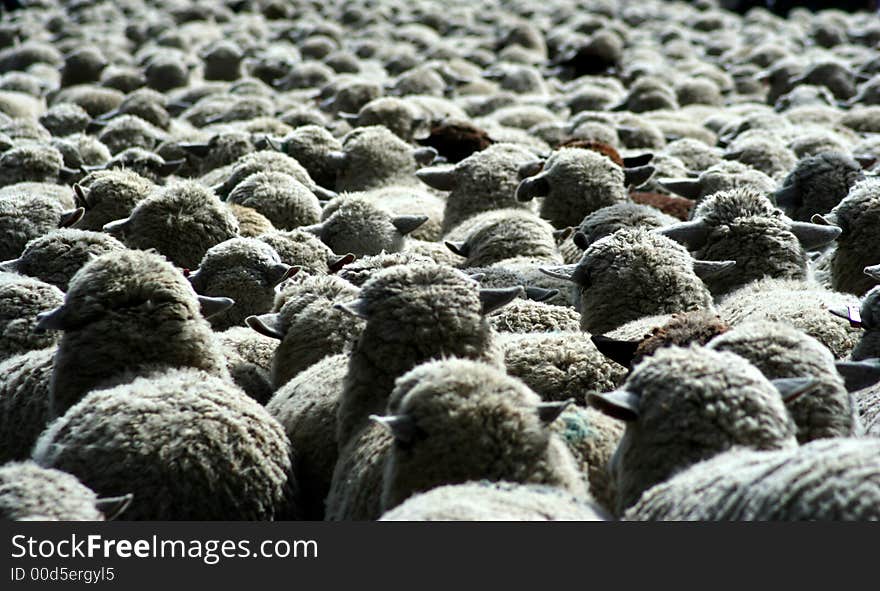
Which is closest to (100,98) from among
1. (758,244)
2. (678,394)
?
(758,244)

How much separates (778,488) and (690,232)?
333 cm

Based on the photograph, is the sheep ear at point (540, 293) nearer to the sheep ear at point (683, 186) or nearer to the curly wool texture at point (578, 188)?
the curly wool texture at point (578, 188)

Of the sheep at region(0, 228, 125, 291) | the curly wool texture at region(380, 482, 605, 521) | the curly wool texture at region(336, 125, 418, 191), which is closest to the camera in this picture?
the curly wool texture at region(380, 482, 605, 521)

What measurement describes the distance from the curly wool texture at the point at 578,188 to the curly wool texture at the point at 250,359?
2620 mm

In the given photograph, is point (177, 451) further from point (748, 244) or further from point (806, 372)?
point (748, 244)

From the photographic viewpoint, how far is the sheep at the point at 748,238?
234 inches

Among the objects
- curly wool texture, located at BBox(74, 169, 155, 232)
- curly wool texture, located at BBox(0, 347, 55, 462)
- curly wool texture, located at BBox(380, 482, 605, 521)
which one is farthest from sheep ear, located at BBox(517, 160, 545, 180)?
curly wool texture, located at BBox(380, 482, 605, 521)

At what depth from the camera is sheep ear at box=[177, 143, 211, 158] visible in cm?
970

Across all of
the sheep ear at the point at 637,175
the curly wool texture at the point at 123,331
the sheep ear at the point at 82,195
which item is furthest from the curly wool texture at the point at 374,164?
the curly wool texture at the point at 123,331

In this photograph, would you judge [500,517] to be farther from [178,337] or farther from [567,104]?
[567,104]

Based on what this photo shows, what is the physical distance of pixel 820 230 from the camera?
6078 mm

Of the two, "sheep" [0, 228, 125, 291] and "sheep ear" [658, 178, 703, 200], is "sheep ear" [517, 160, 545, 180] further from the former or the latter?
"sheep" [0, 228, 125, 291]

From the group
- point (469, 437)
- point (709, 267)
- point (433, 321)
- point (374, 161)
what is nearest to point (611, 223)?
point (709, 267)

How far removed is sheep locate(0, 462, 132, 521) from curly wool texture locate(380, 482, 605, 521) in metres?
0.76
